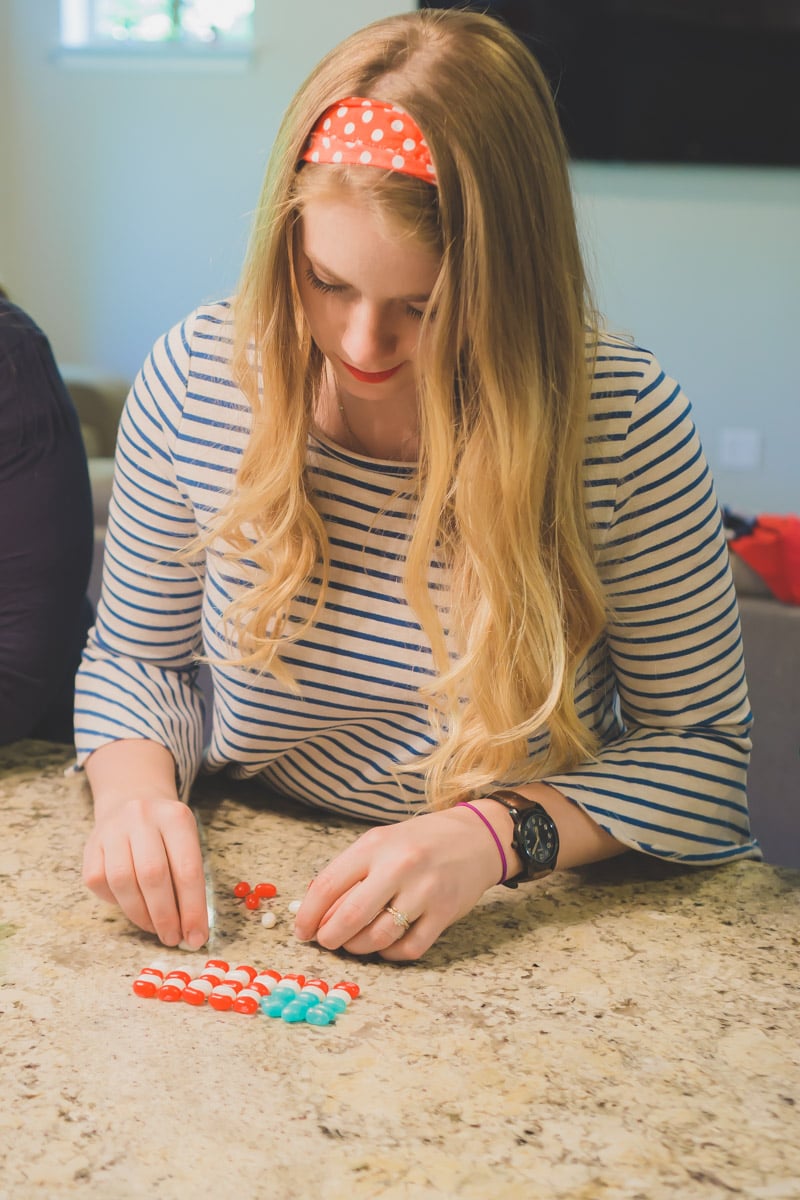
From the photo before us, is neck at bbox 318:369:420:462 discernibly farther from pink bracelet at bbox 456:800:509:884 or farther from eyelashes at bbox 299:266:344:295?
pink bracelet at bbox 456:800:509:884

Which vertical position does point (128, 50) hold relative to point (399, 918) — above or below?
above

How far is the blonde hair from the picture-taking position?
822 mm

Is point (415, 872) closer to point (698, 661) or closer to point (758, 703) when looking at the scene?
point (698, 661)

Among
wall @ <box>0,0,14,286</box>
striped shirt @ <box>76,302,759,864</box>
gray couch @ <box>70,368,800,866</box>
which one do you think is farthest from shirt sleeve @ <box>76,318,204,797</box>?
wall @ <box>0,0,14,286</box>

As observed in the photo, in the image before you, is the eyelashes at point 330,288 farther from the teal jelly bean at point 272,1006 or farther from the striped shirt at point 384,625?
the teal jelly bean at point 272,1006

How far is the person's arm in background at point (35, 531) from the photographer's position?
1189mm

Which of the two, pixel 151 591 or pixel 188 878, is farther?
pixel 151 591

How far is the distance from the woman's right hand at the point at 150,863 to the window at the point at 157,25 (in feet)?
14.6

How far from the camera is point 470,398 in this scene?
900mm

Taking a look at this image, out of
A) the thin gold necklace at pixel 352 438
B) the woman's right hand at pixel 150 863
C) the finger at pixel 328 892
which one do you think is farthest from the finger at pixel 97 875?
the thin gold necklace at pixel 352 438

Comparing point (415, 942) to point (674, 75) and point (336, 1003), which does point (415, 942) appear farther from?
point (674, 75)

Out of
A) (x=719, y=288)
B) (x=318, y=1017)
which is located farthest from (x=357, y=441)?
(x=719, y=288)

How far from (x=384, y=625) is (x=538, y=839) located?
21cm

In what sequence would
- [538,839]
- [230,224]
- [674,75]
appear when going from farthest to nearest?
[230,224] → [674,75] → [538,839]
